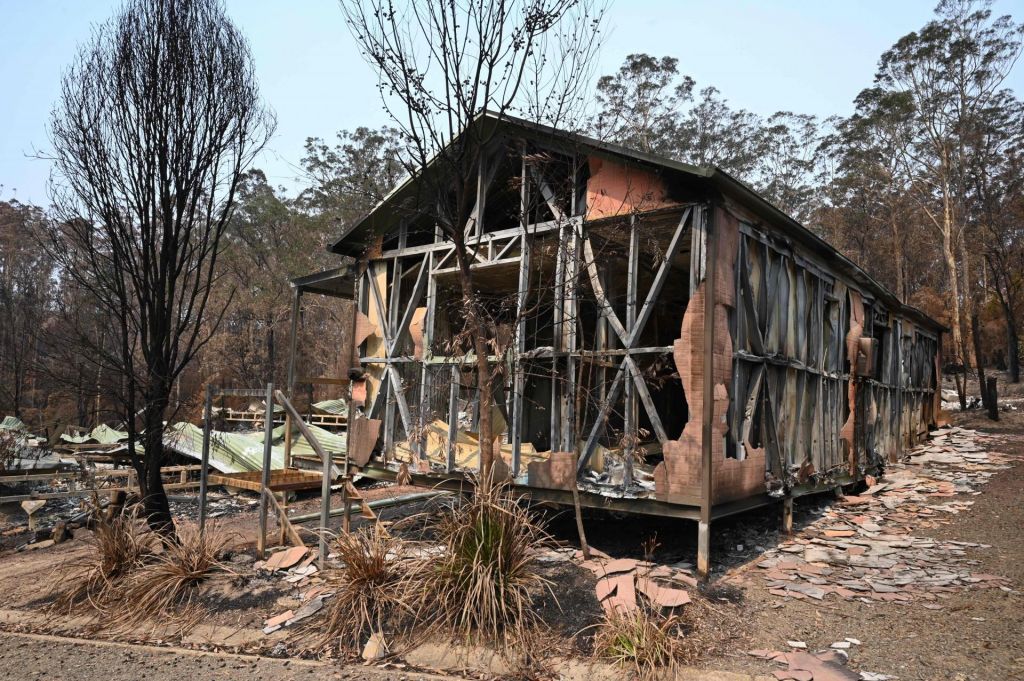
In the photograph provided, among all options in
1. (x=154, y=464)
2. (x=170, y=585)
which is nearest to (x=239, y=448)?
(x=154, y=464)

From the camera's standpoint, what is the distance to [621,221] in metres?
7.48

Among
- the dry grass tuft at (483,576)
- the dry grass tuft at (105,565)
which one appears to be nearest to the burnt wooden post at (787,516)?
the dry grass tuft at (483,576)

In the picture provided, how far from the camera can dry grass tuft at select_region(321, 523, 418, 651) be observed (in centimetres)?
559

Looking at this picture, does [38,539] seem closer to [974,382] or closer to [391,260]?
[391,260]

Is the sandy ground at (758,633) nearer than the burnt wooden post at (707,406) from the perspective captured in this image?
Yes

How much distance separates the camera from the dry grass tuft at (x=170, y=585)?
255 inches

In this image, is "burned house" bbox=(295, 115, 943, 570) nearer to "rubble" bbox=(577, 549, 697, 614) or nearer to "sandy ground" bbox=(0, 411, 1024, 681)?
"rubble" bbox=(577, 549, 697, 614)

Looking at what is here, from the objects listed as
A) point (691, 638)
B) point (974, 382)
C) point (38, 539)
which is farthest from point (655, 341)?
point (974, 382)

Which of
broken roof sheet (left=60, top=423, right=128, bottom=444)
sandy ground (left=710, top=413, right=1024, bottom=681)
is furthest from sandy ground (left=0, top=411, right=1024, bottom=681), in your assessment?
broken roof sheet (left=60, top=423, right=128, bottom=444)

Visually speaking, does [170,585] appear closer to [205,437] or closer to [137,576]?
[137,576]

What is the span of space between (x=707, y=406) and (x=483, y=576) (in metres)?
2.76

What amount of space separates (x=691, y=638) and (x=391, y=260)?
6.76m

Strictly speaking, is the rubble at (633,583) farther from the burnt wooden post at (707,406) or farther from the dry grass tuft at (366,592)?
the dry grass tuft at (366,592)

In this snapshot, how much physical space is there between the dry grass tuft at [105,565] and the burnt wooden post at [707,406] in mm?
5854
